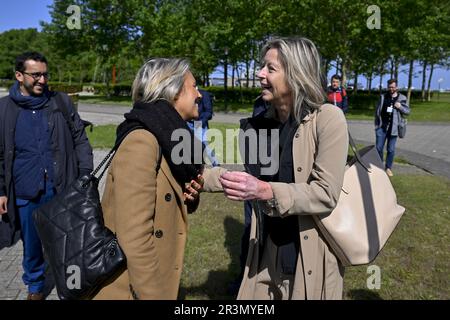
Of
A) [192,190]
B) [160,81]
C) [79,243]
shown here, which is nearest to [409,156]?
[192,190]

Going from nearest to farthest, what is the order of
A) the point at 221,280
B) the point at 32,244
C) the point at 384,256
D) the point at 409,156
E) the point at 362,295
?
the point at 32,244 → the point at 362,295 → the point at 221,280 → the point at 384,256 → the point at 409,156

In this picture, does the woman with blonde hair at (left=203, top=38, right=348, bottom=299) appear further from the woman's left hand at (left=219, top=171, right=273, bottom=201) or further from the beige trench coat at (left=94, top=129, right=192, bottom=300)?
the beige trench coat at (left=94, top=129, right=192, bottom=300)

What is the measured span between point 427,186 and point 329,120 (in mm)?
6884

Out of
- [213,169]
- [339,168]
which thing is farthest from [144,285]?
[339,168]

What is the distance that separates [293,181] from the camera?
2037 mm

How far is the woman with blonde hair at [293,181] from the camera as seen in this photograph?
1815 mm

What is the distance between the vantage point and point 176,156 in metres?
1.91

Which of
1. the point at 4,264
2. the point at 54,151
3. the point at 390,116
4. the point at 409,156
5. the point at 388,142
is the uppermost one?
the point at 54,151

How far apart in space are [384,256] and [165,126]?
3847mm

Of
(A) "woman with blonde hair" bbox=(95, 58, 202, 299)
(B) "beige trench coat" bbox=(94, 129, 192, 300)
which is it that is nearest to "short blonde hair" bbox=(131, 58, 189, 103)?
(A) "woman with blonde hair" bbox=(95, 58, 202, 299)

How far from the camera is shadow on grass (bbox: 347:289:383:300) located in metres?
3.86

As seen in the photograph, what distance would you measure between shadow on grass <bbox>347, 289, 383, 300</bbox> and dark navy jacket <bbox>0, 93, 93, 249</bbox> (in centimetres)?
275

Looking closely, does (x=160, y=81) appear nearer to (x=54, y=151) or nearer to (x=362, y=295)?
(x=54, y=151)
